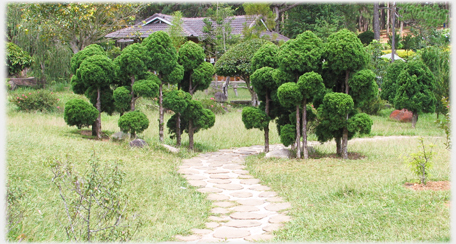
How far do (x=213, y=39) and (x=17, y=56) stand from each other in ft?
37.8

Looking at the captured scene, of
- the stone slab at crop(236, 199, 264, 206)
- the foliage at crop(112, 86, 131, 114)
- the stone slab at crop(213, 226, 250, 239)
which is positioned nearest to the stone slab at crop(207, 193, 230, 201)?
the stone slab at crop(236, 199, 264, 206)

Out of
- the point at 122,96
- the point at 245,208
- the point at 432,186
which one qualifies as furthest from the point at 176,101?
the point at 432,186

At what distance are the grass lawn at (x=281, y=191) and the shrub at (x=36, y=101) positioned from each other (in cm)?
481

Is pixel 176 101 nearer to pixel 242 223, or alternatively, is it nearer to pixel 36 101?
pixel 242 223

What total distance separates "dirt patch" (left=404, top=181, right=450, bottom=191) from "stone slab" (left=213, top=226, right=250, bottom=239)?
288 centimetres

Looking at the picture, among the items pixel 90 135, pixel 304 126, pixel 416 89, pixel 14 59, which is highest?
pixel 14 59

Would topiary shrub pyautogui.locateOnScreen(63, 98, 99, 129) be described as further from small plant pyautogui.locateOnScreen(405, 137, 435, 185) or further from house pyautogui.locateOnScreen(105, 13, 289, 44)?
house pyautogui.locateOnScreen(105, 13, 289, 44)

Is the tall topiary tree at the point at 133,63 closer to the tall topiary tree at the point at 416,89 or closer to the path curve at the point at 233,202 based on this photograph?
the path curve at the point at 233,202

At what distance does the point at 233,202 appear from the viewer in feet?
23.5

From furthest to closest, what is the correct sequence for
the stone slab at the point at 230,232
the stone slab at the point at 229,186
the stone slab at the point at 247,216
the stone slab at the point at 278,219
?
1. the stone slab at the point at 229,186
2. the stone slab at the point at 247,216
3. the stone slab at the point at 278,219
4. the stone slab at the point at 230,232

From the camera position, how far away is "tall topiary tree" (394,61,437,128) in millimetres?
17234

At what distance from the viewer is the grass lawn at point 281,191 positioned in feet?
17.2

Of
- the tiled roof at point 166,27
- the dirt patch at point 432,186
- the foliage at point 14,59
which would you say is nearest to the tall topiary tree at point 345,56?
the dirt patch at point 432,186

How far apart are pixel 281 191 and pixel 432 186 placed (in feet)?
7.83
